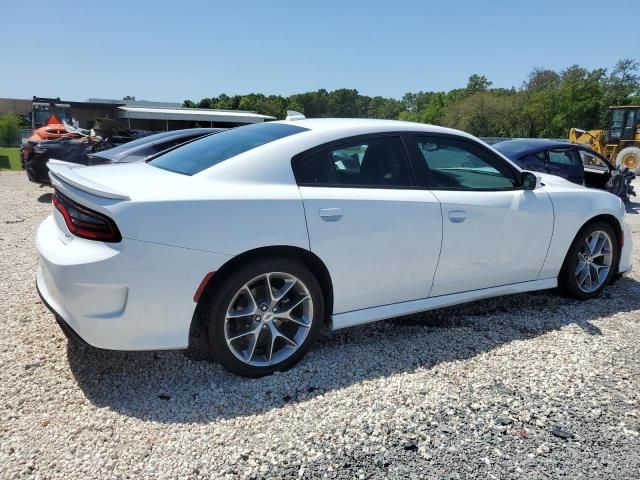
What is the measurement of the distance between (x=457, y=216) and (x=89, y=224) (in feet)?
7.76

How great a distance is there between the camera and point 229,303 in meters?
2.79

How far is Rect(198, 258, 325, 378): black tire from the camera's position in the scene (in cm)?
276

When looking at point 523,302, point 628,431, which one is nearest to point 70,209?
point 628,431

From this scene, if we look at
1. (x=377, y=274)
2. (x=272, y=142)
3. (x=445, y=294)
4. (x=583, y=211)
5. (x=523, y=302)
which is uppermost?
(x=272, y=142)

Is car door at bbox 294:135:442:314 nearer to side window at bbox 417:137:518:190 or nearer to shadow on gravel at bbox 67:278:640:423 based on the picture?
side window at bbox 417:137:518:190

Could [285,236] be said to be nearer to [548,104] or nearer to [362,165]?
[362,165]

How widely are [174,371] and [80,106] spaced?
198 feet

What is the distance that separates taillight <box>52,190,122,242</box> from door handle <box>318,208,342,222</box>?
115cm

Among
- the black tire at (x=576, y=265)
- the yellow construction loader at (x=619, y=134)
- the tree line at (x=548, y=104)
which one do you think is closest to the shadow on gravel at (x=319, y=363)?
the black tire at (x=576, y=265)

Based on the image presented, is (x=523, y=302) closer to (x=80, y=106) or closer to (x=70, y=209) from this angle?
(x=70, y=209)

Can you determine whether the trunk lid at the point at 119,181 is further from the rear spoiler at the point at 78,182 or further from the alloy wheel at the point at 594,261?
the alloy wheel at the point at 594,261

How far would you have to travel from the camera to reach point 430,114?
255ft

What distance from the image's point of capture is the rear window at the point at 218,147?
3141 mm

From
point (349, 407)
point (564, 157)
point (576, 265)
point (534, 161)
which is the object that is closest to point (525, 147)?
point (534, 161)
